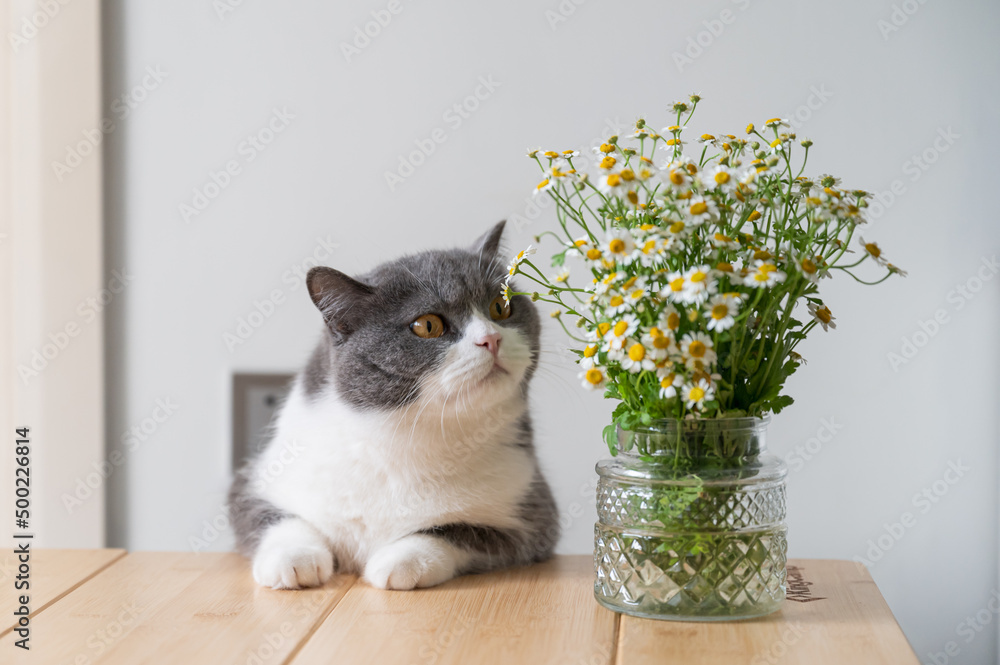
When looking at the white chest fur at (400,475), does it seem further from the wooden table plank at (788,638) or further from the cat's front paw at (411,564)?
the wooden table plank at (788,638)

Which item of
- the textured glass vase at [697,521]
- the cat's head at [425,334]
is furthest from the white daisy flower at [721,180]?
the cat's head at [425,334]

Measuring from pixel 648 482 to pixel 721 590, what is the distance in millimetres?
142

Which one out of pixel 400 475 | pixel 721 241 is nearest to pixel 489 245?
pixel 400 475

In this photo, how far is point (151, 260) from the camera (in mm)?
1883

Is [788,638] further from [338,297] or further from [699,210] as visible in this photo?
[338,297]

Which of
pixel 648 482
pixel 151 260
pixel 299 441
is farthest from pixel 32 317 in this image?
pixel 648 482

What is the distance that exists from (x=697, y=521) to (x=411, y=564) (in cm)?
38

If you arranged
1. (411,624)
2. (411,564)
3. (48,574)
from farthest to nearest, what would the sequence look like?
→ 1. (48,574)
2. (411,564)
3. (411,624)

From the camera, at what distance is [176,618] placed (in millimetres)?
957

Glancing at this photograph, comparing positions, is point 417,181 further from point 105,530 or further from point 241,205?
point 105,530

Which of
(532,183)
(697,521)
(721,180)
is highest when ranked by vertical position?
(532,183)

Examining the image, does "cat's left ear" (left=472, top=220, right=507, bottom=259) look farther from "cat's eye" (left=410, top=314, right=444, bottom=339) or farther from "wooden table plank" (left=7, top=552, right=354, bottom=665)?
"wooden table plank" (left=7, top=552, right=354, bottom=665)

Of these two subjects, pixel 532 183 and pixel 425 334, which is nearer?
pixel 425 334

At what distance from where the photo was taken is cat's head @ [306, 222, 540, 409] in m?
1.05
